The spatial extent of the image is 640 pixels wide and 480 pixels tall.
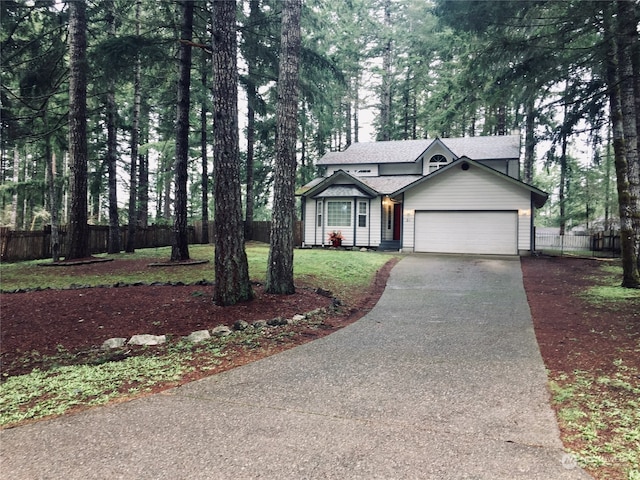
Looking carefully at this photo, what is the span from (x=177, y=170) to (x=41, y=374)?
8.80m

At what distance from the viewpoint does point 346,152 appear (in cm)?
2648

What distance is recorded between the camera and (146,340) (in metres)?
4.99

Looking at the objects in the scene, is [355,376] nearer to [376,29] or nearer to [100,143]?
[100,143]

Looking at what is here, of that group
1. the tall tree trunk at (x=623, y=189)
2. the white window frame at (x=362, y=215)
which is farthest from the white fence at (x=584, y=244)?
the tall tree trunk at (x=623, y=189)

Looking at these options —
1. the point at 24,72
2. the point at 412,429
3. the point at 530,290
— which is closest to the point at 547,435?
the point at 412,429

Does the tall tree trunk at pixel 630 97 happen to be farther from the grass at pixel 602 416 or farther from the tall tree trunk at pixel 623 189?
the grass at pixel 602 416

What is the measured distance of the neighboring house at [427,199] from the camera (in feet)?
57.8

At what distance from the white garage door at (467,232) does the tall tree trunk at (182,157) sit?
11758mm

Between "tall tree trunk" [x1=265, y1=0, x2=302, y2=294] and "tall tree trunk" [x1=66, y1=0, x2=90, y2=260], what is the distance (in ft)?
22.4

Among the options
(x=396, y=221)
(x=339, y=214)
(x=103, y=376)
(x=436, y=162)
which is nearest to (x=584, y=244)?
(x=436, y=162)

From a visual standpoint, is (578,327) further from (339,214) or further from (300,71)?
(339,214)

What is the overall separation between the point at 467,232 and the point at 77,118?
16.3 m

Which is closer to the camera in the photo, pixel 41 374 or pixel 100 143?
pixel 41 374

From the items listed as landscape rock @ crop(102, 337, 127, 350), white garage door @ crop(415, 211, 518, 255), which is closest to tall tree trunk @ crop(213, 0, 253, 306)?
landscape rock @ crop(102, 337, 127, 350)
